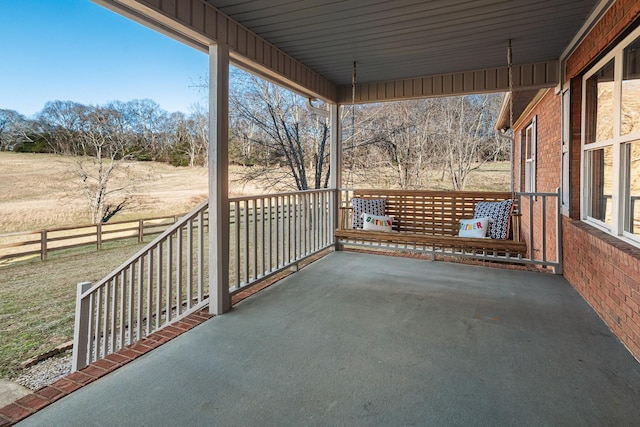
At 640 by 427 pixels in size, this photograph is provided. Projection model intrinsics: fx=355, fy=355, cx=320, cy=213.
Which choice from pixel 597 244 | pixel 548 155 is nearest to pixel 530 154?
pixel 548 155

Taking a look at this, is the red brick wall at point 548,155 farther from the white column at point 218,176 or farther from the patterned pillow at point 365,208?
the white column at point 218,176


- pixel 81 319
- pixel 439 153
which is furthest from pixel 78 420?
pixel 439 153

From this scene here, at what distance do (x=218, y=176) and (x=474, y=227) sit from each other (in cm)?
324

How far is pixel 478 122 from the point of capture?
11828mm

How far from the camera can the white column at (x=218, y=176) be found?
291cm

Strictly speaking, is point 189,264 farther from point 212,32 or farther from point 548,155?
point 548,155

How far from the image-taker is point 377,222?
5.02 metres

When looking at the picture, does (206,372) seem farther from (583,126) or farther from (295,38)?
(583,126)

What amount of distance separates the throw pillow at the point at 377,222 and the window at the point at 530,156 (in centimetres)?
290

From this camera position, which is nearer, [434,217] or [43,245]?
[434,217]

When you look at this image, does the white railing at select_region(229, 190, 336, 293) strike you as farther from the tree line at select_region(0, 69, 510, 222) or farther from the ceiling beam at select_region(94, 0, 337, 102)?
the tree line at select_region(0, 69, 510, 222)

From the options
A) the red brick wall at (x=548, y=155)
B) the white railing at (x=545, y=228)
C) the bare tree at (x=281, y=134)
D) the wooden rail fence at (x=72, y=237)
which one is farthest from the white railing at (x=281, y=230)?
the wooden rail fence at (x=72, y=237)

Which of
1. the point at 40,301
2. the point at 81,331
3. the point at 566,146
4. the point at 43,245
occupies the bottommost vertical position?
the point at 40,301

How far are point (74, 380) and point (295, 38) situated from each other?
10.6 feet
